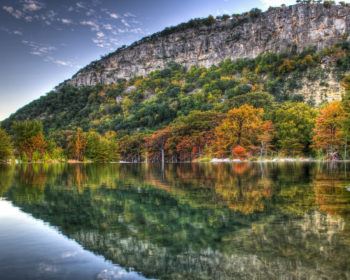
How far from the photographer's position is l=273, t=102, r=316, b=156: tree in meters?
79.6

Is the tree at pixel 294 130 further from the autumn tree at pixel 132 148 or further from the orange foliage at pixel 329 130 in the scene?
the autumn tree at pixel 132 148

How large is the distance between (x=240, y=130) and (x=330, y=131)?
65.2 feet

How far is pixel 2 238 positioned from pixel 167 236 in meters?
5.32

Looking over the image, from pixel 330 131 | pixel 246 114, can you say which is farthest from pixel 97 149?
pixel 330 131

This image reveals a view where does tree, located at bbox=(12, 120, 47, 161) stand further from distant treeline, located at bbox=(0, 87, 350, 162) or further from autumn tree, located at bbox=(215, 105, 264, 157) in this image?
autumn tree, located at bbox=(215, 105, 264, 157)

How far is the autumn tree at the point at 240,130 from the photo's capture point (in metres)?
84.1

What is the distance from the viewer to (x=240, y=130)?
280 ft

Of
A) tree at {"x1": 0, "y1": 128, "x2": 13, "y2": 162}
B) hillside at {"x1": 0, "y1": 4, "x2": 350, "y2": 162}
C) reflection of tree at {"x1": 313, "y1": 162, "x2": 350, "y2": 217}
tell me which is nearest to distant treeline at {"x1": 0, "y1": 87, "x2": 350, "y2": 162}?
tree at {"x1": 0, "y1": 128, "x2": 13, "y2": 162}

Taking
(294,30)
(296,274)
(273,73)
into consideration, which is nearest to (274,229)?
(296,274)

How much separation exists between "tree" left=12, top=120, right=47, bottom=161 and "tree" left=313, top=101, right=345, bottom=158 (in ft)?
214

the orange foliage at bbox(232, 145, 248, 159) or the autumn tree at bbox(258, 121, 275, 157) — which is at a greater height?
the autumn tree at bbox(258, 121, 275, 157)

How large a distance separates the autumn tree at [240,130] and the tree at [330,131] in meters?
13.5

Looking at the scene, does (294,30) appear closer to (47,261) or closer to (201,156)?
(201,156)

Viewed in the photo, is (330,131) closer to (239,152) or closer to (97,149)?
A: (239,152)
